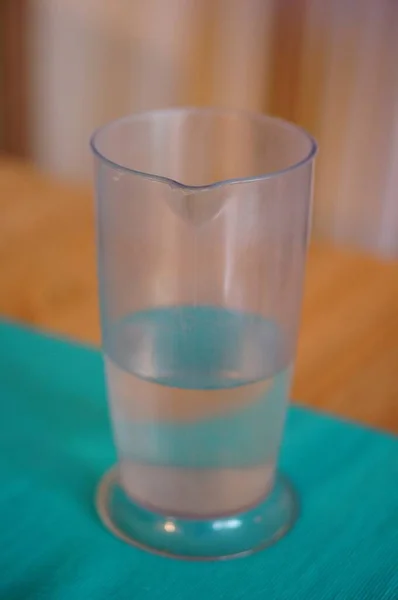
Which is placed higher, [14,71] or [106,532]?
[106,532]

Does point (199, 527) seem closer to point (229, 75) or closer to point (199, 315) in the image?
point (199, 315)

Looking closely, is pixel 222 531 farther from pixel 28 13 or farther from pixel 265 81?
pixel 28 13

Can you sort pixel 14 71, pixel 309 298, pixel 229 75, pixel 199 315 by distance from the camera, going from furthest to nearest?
pixel 14 71
pixel 229 75
pixel 309 298
pixel 199 315

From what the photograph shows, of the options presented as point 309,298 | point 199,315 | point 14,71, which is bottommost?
point 14,71

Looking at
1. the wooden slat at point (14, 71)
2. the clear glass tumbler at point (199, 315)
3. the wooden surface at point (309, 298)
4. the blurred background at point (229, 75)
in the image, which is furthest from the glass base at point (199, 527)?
the wooden slat at point (14, 71)

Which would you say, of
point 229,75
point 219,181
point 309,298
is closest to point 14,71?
point 229,75

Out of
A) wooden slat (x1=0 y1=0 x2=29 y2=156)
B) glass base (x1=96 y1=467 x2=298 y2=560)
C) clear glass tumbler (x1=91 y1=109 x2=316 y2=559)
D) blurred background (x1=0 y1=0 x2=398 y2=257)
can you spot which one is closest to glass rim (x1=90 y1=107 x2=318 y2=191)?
clear glass tumbler (x1=91 y1=109 x2=316 y2=559)

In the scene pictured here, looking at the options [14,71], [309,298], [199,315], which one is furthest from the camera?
[14,71]
